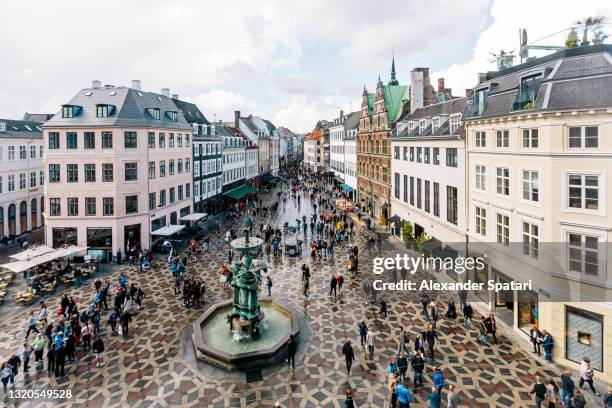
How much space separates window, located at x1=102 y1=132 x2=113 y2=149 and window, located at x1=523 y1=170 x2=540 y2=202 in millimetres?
33069

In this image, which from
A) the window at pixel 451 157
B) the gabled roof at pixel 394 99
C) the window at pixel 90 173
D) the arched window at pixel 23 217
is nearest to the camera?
the window at pixel 451 157

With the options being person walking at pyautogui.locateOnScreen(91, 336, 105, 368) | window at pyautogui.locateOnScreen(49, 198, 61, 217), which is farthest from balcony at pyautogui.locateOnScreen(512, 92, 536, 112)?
window at pyautogui.locateOnScreen(49, 198, 61, 217)

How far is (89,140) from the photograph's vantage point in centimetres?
3325

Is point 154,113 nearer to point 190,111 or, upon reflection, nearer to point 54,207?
point 54,207

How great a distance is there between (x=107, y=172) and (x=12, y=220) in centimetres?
1760

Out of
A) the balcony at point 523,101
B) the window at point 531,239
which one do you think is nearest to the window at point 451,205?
the window at point 531,239

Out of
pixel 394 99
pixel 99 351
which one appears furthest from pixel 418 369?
pixel 394 99

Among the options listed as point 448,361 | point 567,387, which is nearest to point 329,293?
point 448,361

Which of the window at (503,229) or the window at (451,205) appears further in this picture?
the window at (451,205)

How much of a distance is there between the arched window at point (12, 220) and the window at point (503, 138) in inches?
1927

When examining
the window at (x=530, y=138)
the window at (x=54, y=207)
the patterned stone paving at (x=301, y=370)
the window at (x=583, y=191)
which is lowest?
the patterned stone paving at (x=301, y=370)

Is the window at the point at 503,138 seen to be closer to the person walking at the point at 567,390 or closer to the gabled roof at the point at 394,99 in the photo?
the person walking at the point at 567,390

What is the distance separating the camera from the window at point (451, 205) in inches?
1086

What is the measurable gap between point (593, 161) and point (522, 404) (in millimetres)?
10524
